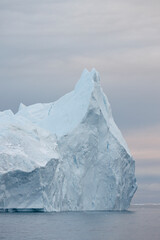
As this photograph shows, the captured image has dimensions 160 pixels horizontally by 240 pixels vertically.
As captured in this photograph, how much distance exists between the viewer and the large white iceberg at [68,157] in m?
47.0

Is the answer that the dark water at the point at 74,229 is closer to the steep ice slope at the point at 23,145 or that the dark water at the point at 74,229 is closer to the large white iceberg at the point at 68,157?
the large white iceberg at the point at 68,157

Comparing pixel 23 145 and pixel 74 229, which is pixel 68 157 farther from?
pixel 74 229

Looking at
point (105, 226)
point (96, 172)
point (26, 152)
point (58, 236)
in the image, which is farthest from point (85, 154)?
point (58, 236)

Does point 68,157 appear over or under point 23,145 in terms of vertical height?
over

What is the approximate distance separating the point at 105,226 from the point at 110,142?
43.6 feet

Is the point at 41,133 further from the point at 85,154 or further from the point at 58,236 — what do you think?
the point at 58,236

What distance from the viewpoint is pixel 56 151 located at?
169 feet

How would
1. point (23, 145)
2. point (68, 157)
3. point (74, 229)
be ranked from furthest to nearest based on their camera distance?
point (68, 157) → point (23, 145) → point (74, 229)

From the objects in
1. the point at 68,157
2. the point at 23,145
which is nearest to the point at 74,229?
the point at 23,145

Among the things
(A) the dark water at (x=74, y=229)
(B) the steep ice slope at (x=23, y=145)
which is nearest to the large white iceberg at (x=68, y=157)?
(B) the steep ice slope at (x=23, y=145)

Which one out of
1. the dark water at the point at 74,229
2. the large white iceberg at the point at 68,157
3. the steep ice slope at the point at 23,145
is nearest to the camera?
the dark water at the point at 74,229

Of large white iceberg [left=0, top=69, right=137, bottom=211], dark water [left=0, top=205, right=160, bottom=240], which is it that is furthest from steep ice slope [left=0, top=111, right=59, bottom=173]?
dark water [left=0, top=205, right=160, bottom=240]

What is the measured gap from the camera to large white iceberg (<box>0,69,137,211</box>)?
47.0 m

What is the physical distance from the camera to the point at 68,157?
174 feet
